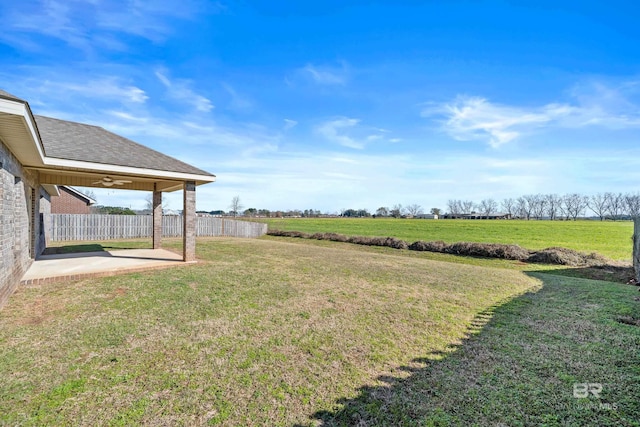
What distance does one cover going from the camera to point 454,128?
14.6 meters

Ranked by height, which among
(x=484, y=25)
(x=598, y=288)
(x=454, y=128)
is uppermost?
(x=484, y=25)

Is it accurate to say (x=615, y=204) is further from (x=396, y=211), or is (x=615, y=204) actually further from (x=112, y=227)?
(x=112, y=227)

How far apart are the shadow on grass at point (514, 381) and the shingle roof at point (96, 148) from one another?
28.7 feet

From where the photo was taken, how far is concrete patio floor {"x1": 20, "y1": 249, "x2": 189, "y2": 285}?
6992 mm

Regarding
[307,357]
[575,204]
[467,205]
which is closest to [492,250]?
[307,357]

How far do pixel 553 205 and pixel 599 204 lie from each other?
950cm

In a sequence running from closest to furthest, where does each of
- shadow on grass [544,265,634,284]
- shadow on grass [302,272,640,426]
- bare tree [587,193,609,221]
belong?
1. shadow on grass [302,272,640,426]
2. shadow on grass [544,265,634,284]
3. bare tree [587,193,609,221]

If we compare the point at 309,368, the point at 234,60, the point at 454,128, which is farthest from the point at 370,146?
the point at 309,368

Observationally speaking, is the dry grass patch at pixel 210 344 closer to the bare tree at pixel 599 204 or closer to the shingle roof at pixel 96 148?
the shingle roof at pixel 96 148

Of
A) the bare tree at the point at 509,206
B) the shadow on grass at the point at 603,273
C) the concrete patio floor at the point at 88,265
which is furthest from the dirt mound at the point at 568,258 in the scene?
the bare tree at the point at 509,206

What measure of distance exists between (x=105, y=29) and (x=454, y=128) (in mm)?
14536

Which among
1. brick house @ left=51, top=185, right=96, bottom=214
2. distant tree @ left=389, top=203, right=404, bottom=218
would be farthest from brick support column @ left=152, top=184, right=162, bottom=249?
distant tree @ left=389, top=203, right=404, bottom=218

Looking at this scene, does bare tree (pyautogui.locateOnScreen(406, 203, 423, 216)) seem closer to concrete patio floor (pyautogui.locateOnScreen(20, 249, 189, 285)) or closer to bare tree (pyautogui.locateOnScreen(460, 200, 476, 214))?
bare tree (pyautogui.locateOnScreen(460, 200, 476, 214))

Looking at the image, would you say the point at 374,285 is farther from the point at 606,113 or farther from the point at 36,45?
the point at 606,113
